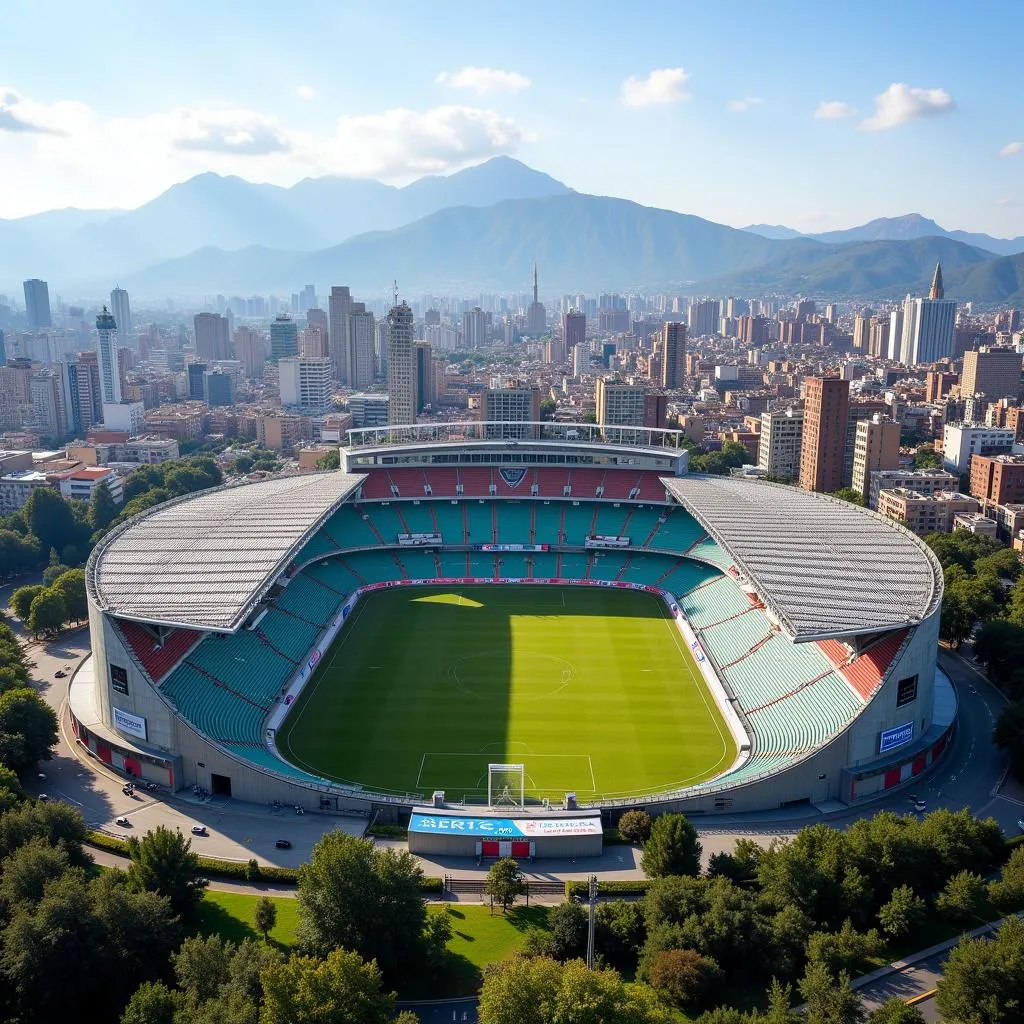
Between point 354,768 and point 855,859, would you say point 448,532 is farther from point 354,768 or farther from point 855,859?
point 855,859

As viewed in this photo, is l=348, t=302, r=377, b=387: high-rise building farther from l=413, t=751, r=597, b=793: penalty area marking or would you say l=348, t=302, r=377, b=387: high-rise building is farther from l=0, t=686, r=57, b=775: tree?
l=413, t=751, r=597, b=793: penalty area marking

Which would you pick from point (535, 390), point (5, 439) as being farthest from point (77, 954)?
point (5, 439)

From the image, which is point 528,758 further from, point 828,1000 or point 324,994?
point 324,994

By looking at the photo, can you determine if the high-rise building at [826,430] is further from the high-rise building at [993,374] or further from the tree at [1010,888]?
the tree at [1010,888]

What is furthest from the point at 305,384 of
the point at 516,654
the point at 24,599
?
the point at 516,654

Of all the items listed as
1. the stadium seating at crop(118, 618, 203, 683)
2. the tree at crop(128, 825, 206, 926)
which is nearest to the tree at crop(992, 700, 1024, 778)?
the tree at crop(128, 825, 206, 926)

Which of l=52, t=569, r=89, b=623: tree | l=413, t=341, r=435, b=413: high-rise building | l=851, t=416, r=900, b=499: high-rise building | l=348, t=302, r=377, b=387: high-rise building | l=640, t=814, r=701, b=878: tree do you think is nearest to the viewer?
l=640, t=814, r=701, b=878: tree

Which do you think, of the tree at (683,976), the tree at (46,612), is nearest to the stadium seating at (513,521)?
the tree at (46,612)
